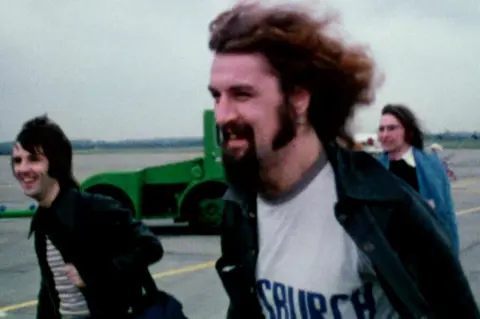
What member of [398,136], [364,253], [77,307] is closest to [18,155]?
[77,307]

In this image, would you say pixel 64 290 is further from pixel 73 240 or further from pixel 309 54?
pixel 309 54

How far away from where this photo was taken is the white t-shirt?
6.34 feet

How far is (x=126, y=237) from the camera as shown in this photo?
3561 millimetres

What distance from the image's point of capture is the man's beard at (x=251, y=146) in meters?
1.90

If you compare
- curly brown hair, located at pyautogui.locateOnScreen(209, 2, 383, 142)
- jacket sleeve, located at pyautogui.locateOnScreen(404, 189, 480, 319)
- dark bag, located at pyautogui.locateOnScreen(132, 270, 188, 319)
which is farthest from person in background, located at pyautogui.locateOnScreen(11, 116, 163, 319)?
jacket sleeve, located at pyautogui.locateOnScreen(404, 189, 480, 319)

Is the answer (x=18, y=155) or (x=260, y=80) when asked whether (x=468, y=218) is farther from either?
(x=260, y=80)

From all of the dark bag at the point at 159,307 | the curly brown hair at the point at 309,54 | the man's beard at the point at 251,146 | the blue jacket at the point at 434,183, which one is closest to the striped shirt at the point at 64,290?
the dark bag at the point at 159,307

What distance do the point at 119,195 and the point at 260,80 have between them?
12742mm

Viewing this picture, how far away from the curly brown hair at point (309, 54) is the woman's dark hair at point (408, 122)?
3.34 metres

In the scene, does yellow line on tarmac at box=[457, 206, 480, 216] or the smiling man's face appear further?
yellow line on tarmac at box=[457, 206, 480, 216]

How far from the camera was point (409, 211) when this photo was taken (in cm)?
188

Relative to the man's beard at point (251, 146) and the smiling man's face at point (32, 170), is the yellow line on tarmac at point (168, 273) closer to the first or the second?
the smiling man's face at point (32, 170)

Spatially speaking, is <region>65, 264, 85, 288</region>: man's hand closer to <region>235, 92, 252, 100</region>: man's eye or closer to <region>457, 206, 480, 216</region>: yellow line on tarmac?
<region>235, 92, 252, 100</region>: man's eye

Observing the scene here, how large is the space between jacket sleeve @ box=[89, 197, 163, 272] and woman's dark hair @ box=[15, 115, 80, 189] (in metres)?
0.19
